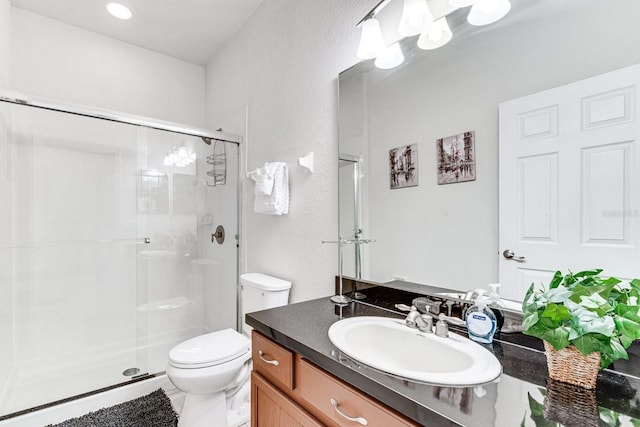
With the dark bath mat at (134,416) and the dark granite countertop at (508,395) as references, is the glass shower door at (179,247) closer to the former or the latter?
the dark bath mat at (134,416)

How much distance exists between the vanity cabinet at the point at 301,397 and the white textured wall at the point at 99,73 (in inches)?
93.9

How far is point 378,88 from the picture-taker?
53.1 inches

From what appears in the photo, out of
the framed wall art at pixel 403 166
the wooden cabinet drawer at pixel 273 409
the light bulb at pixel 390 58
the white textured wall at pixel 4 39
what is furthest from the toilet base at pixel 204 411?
the white textured wall at pixel 4 39

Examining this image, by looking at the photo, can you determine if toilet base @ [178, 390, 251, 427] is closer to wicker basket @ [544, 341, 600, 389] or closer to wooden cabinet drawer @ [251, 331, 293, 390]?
wooden cabinet drawer @ [251, 331, 293, 390]

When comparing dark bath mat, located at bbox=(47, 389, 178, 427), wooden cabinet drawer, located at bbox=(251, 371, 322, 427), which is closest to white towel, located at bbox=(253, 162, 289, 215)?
wooden cabinet drawer, located at bbox=(251, 371, 322, 427)

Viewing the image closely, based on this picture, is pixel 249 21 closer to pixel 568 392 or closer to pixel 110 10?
pixel 110 10

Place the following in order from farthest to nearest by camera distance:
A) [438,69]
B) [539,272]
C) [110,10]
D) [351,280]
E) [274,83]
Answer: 1. [110,10]
2. [274,83]
3. [351,280]
4. [438,69]
5. [539,272]

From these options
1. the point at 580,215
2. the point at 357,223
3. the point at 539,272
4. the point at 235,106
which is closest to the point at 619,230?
the point at 580,215

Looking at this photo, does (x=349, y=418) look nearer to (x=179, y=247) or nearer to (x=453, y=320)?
(x=453, y=320)

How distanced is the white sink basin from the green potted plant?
0.44 feet

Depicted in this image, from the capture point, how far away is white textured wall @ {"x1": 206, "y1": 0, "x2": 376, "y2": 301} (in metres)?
1.60

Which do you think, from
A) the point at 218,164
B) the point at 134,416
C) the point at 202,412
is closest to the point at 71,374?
the point at 134,416

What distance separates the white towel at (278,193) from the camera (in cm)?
185

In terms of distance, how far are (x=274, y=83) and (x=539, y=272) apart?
1821 millimetres
